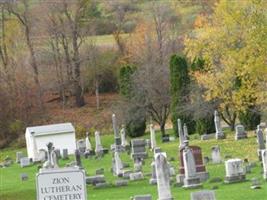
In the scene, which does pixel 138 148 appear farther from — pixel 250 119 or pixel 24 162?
pixel 250 119

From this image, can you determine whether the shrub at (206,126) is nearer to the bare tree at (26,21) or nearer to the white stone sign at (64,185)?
the bare tree at (26,21)

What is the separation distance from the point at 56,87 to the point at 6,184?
39.0 meters

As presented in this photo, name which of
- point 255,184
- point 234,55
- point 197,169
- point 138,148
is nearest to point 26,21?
point 234,55

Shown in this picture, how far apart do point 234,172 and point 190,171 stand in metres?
1.29

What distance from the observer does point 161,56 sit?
2630 inches

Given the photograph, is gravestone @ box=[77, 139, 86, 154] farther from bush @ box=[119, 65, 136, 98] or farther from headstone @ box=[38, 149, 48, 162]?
bush @ box=[119, 65, 136, 98]

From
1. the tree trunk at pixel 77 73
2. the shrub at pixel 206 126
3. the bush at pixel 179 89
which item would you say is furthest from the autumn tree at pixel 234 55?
the tree trunk at pixel 77 73

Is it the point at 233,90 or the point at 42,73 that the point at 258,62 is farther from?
the point at 42,73

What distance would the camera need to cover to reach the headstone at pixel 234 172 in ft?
83.0

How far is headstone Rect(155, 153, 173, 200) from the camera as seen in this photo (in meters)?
21.1

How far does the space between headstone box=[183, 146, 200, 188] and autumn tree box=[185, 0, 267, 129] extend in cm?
1053

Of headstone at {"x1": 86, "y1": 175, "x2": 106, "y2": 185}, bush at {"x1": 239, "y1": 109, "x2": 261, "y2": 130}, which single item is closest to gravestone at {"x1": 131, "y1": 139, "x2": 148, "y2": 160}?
headstone at {"x1": 86, "y1": 175, "x2": 106, "y2": 185}

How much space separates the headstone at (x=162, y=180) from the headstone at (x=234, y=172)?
3.93 metres

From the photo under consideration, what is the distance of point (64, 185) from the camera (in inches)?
356
